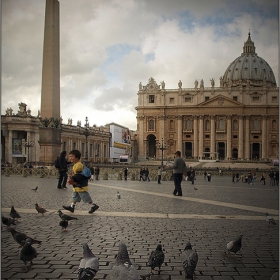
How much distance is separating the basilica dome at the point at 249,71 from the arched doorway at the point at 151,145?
32550mm

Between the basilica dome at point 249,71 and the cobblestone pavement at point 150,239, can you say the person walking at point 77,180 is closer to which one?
the cobblestone pavement at point 150,239

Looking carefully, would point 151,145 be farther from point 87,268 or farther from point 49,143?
point 87,268

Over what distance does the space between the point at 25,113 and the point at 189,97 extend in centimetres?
3703

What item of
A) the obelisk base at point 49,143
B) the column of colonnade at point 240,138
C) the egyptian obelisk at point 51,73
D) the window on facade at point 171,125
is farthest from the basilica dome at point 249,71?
the egyptian obelisk at point 51,73

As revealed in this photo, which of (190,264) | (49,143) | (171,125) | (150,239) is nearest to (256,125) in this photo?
(171,125)

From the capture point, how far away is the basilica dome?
340 ft

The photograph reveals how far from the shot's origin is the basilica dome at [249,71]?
104 meters

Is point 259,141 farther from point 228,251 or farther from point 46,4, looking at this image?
point 228,251

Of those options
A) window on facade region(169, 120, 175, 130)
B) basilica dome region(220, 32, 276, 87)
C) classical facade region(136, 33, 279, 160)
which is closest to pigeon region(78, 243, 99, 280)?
classical facade region(136, 33, 279, 160)

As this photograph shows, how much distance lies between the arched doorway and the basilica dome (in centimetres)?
3255

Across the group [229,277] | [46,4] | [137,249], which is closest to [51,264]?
[137,249]

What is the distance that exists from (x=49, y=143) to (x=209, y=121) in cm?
6073

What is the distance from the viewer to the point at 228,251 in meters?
4.75

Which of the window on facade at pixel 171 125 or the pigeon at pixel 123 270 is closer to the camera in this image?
the pigeon at pixel 123 270
